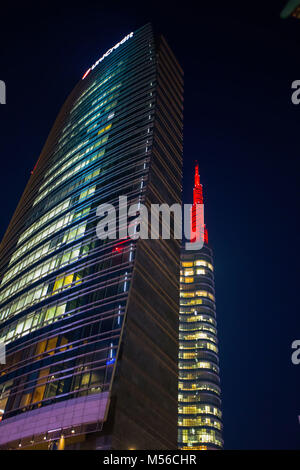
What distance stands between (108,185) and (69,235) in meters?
10.9

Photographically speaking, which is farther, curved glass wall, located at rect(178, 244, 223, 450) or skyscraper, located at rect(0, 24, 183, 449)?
curved glass wall, located at rect(178, 244, 223, 450)

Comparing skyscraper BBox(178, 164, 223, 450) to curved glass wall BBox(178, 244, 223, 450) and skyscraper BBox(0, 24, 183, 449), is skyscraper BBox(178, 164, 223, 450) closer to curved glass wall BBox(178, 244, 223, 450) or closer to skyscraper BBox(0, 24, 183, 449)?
curved glass wall BBox(178, 244, 223, 450)

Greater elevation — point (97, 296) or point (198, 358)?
point (198, 358)

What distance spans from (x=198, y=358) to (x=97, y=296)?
357ft

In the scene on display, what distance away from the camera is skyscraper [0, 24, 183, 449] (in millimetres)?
44031

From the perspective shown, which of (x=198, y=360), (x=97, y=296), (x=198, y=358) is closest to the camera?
(x=97, y=296)

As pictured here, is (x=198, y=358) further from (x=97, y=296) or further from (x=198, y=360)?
(x=97, y=296)

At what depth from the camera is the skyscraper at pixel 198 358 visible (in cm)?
13512

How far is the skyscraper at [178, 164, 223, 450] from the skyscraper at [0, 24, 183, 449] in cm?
8744

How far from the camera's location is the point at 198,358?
151 metres

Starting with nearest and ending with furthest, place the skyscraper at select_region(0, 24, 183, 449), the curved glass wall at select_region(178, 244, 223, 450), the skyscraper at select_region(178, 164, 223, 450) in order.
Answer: the skyscraper at select_region(0, 24, 183, 449) → the curved glass wall at select_region(178, 244, 223, 450) → the skyscraper at select_region(178, 164, 223, 450)

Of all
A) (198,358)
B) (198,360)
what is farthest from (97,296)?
(198,358)

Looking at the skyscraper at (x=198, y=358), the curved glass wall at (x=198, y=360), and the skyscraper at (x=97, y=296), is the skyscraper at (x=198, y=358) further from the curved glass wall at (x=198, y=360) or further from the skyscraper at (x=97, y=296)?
the skyscraper at (x=97, y=296)

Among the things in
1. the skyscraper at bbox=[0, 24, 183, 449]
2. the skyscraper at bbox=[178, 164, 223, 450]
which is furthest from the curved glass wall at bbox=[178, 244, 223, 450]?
the skyscraper at bbox=[0, 24, 183, 449]
